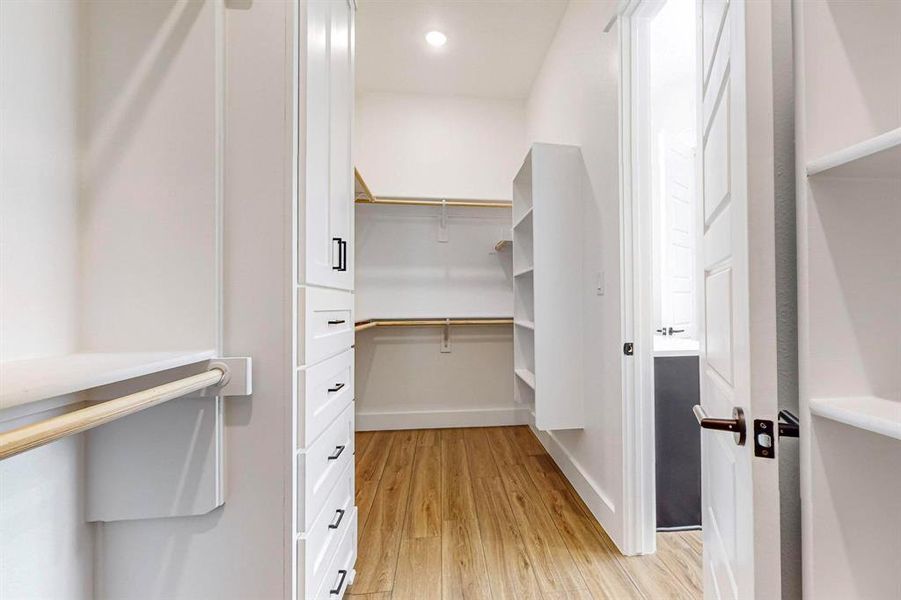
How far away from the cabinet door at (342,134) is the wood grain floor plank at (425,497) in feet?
3.84

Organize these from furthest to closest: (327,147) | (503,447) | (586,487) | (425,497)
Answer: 1. (503,447)
2. (425,497)
3. (586,487)
4. (327,147)

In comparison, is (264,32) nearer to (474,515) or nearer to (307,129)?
(307,129)

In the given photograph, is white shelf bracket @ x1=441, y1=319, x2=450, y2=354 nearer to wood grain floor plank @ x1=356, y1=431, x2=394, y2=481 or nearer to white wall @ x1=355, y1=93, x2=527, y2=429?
white wall @ x1=355, y1=93, x2=527, y2=429

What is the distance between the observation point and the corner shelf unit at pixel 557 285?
1.92 metres

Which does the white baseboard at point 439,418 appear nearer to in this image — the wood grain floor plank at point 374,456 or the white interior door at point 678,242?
the wood grain floor plank at point 374,456

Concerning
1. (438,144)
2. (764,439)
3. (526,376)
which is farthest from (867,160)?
(438,144)

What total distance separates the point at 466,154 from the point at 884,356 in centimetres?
295

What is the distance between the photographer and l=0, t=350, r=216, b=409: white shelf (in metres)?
0.43

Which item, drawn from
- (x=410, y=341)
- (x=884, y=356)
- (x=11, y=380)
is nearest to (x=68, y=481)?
(x=11, y=380)

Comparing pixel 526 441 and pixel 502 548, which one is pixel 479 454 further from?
pixel 502 548

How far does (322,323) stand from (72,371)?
56 cm

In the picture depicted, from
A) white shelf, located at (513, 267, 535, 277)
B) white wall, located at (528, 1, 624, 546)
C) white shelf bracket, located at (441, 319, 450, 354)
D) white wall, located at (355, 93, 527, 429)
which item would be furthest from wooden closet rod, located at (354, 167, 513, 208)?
white shelf bracket, located at (441, 319, 450, 354)

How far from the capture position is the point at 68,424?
0.46 m

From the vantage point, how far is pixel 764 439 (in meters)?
0.52
